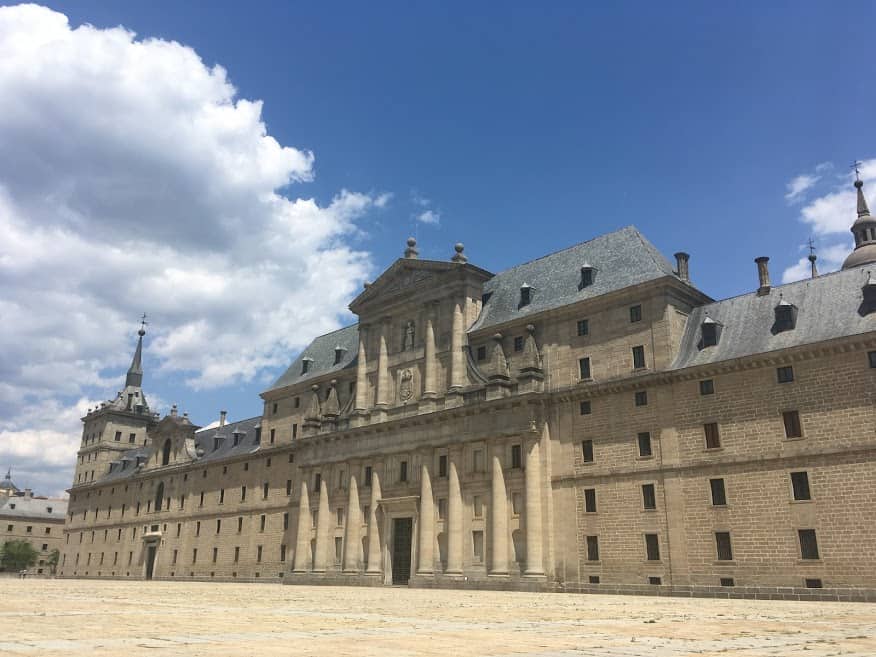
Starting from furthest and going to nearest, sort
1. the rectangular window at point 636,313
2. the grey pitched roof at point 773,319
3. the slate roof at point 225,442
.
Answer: the slate roof at point 225,442
the rectangular window at point 636,313
the grey pitched roof at point 773,319

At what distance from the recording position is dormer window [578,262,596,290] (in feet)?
158

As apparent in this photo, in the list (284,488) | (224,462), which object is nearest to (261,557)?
(284,488)

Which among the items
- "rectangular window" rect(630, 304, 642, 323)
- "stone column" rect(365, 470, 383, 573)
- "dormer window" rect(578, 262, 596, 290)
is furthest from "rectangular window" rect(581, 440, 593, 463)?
"stone column" rect(365, 470, 383, 573)

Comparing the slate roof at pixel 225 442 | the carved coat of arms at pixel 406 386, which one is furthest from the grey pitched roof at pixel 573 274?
the slate roof at pixel 225 442

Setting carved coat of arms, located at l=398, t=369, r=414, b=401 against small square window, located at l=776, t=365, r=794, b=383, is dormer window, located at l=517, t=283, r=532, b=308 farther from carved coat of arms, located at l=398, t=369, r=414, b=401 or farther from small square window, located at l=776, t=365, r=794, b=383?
small square window, located at l=776, t=365, r=794, b=383

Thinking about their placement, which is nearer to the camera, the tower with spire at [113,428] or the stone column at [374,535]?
the stone column at [374,535]

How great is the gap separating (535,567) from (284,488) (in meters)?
30.7

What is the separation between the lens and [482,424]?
1902 inches

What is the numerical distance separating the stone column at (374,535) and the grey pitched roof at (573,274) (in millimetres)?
13562

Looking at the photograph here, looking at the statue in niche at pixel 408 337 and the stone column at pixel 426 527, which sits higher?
the statue in niche at pixel 408 337

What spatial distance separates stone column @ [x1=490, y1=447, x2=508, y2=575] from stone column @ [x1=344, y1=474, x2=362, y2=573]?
1311 centimetres

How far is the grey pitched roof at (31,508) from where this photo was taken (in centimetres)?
12706

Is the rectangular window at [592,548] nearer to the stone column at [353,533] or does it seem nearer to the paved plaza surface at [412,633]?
the stone column at [353,533]

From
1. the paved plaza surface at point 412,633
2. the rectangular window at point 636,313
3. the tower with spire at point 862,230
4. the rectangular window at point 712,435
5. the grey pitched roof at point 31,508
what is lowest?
the paved plaza surface at point 412,633
